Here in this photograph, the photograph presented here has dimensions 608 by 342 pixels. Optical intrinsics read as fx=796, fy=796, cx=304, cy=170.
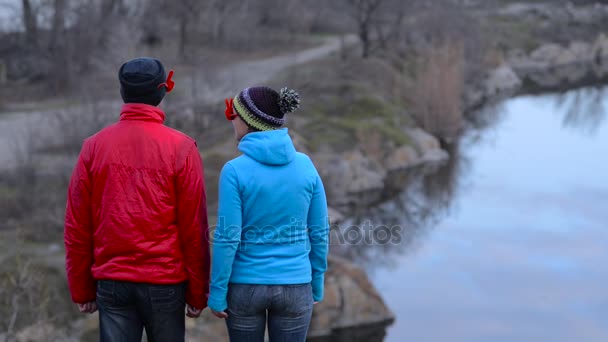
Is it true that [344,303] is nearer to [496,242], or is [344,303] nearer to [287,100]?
[496,242]

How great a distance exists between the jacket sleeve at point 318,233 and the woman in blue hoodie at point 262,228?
0.04 metres

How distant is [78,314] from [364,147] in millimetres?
7358

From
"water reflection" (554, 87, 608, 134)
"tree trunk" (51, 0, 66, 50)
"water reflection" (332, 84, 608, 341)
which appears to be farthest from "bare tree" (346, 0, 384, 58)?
"tree trunk" (51, 0, 66, 50)

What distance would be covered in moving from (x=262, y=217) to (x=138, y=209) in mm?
416

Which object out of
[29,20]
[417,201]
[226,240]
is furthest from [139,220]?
[29,20]

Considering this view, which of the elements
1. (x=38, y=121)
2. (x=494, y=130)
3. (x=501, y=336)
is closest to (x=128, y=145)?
(x=501, y=336)

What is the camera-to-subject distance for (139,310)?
2.73 meters

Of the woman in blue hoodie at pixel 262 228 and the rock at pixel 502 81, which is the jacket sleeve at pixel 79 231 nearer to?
the woman in blue hoodie at pixel 262 228

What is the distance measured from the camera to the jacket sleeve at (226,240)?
2.67 m

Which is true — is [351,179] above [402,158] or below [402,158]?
above

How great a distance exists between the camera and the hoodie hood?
2703mm


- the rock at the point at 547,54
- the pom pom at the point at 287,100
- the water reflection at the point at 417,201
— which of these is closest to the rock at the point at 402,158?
the water reflection at the point at 417,201

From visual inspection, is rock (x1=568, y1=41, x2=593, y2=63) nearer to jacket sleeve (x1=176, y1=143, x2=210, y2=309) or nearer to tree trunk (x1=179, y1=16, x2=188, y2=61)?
tree trunk (x1=179, y1=16, x2=188, y2=61)

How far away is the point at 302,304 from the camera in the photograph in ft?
9.05
